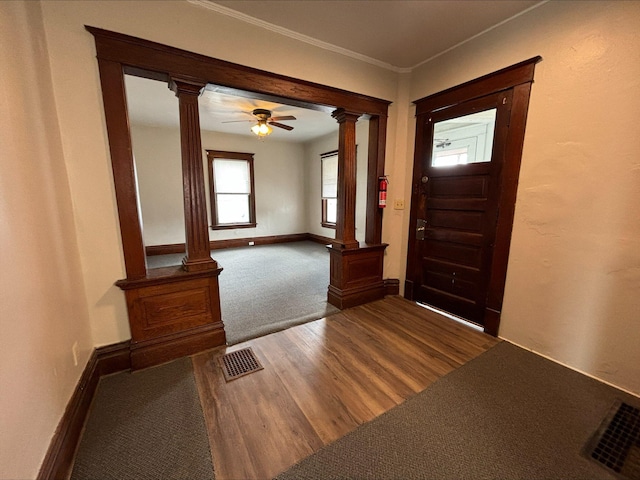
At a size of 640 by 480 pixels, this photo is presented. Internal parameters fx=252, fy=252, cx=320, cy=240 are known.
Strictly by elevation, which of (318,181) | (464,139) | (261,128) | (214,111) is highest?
(214,111)

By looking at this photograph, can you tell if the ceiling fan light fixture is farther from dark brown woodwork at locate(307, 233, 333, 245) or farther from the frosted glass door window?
dark brown woodwork at locate(307, 233, 333, 245)

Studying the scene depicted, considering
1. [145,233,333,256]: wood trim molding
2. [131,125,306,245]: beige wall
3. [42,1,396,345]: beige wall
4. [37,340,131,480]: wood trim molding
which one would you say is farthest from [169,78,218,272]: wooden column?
[131,125,306,245]: beige wall

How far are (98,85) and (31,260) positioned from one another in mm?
1262

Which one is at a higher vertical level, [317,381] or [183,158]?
[183,158]

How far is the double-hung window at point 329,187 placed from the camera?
19.3ft

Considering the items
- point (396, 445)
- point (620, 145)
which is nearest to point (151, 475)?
point (396, 445)

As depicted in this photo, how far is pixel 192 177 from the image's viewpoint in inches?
79.5

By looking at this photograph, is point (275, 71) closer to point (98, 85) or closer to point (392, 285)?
point (98, 85)

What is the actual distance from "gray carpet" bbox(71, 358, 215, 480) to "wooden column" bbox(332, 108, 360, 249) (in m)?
1.97

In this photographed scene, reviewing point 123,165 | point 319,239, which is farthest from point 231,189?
point 123,165

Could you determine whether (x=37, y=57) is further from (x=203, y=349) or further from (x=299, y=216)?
(x=299, y=216)

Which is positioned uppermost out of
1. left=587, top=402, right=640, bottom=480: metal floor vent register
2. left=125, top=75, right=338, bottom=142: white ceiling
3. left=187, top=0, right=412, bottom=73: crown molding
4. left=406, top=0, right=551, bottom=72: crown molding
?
left=406, top=0, right=551, bottom=72: crown molding

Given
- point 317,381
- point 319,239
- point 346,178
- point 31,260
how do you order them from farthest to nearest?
point 319,239 → point 346,178 → point 317,381 → point 31,260

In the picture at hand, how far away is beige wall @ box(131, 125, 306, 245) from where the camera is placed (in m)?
5.22
